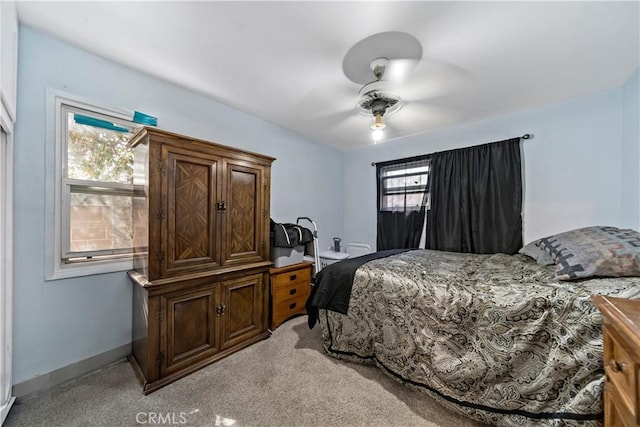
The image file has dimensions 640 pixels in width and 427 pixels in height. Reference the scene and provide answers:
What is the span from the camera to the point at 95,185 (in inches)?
73.0

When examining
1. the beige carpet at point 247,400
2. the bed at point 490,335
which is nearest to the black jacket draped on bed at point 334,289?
the bed at point 490,335

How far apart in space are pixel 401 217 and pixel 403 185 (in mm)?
476

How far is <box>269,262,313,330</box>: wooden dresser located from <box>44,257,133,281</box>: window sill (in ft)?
4.00

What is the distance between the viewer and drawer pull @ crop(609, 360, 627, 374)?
85cm

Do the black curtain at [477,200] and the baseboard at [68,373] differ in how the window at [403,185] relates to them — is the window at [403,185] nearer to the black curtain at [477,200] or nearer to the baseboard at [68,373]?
the black curtain at [477,200]

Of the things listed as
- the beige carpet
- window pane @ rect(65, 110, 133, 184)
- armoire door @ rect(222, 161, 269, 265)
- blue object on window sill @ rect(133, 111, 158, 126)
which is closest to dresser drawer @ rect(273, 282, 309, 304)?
armoire door @ rect(222, 161, 269, 265)

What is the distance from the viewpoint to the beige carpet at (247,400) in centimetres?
141

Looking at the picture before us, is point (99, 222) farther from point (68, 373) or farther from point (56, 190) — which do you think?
point (68, 373)

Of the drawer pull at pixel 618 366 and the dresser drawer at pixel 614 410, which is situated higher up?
the drawer pull at pixel 618 366

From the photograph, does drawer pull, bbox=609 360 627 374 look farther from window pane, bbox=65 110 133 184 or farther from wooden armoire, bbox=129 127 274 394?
window pane, bbox=65 110 133 184

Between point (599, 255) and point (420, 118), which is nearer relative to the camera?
point (599, 255)

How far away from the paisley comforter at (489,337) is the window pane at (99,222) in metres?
1.99

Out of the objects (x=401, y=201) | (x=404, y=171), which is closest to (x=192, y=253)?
(x=401, y=201)

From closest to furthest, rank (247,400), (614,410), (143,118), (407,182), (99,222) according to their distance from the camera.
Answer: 1. (614,410)
2. (247,400)
3. (99,222)
4. (143,118)
5. (407,182)
